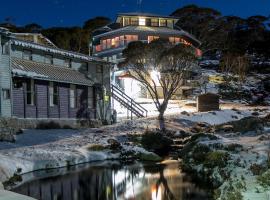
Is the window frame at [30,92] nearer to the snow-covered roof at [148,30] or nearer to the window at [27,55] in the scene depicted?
the window at [27,55]

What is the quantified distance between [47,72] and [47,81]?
81cm

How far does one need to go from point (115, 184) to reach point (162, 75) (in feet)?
85.2

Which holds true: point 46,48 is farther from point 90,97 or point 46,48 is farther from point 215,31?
point 215,31

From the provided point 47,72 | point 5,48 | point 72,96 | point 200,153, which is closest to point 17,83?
point 5,48

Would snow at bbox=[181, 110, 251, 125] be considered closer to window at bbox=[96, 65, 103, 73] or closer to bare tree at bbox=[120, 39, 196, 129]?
bare tree at bbox=[120, 39, 196, 129]

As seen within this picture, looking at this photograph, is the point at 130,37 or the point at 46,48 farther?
the point at 130,37

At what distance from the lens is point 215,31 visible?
92.6 m

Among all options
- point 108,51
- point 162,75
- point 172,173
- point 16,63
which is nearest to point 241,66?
point 108,51

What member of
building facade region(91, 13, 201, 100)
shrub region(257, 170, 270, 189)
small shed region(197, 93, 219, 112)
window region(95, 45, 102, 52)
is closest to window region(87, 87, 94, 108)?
small shed region(197, 93, 219, 112)

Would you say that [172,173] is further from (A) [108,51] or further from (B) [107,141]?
(A) [108,51]

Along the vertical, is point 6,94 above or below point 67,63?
below

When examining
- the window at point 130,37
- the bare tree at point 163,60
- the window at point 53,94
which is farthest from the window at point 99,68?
the window at point 130,37

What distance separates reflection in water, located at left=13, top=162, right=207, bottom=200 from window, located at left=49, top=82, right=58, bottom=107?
15147 millimetres

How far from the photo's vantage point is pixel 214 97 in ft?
164
